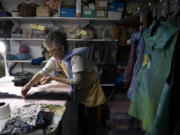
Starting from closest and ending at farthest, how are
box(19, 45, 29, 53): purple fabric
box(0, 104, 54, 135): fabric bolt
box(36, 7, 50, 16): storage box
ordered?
1. box(0, 104, 54, 135): fabric bolt
2. box(36, 7, 50, 16): storage box
3. box(19, 45, 29, 53): purple fabric

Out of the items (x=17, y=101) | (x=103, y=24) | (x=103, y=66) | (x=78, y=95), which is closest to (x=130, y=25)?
(x=103, y=24)

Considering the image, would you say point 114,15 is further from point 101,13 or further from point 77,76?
point 77,76

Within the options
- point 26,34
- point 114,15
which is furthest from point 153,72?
point 26,34

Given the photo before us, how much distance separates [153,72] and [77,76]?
676 millimetres

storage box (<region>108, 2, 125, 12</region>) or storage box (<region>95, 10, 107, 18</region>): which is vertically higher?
storage box (<region>108, 2, 125, 12</region>)

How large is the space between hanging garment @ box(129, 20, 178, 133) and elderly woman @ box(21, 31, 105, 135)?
21.2 inches

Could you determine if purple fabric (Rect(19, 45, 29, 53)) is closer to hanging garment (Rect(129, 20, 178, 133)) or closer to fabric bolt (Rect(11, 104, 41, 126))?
fabric bolt (Rect(11, 104, 41, 126))

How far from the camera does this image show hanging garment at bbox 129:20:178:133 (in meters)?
0.85

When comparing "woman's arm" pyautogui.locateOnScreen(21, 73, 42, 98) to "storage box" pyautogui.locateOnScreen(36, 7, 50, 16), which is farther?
"storage box" pyautogui.locateOnScreen(36, 7, 50, 16)

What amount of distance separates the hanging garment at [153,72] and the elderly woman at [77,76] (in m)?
0.54

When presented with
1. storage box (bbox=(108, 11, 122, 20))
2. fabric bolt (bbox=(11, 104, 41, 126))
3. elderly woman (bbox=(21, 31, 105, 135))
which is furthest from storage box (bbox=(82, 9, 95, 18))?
fabric bolt (bbox=(11, 104, 41, 126))

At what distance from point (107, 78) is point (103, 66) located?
244 millimetres

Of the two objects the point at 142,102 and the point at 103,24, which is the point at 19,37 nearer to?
the point at 103,24

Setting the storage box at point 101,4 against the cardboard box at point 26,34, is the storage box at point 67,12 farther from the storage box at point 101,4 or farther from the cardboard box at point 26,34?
the cardboard box at point 26,34
